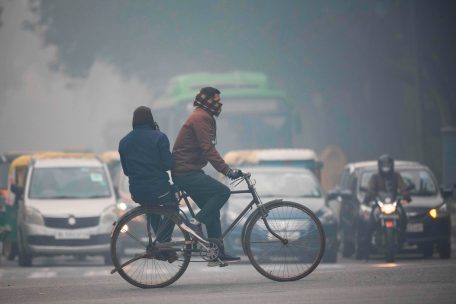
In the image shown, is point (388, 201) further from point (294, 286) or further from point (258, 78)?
point (258, 78)

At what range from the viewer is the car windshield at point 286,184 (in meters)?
22.6

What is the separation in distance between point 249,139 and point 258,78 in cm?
253

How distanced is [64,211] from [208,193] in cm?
917

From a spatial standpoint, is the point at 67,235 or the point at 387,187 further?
the point at 67,235

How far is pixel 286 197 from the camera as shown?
22.4m

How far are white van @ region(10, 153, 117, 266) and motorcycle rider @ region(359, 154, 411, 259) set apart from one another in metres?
4.00

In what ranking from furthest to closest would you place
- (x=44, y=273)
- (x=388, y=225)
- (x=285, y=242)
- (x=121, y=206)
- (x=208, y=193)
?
(x=121, y=206), (x=388, y=225), (x=44, y=273), (x=285, y=242), (x=208, y=193)

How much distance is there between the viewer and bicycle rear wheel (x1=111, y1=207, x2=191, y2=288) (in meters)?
12.9

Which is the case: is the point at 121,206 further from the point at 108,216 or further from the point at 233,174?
the point at 233,174

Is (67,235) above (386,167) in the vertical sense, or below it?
below

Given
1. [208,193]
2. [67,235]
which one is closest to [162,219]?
[208,193]

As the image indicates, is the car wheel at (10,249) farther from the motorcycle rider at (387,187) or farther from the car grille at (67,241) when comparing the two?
the motorcycle rider at (387,187)

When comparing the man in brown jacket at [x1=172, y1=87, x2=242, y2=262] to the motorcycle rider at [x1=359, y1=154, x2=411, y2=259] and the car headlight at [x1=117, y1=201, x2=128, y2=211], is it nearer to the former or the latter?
the motorcycle rider at [x1=359, y1=154, x2=411, y2=259]

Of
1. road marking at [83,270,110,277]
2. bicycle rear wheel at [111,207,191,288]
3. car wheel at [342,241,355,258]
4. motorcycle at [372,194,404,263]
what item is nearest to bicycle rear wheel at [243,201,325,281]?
bicycle rear wheel at [111,207,191,288]
